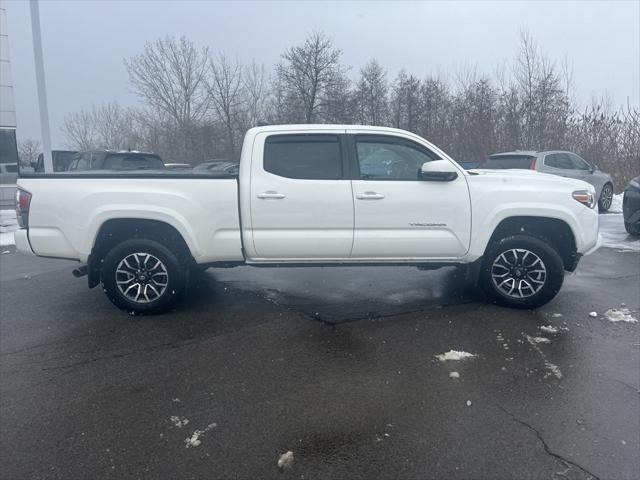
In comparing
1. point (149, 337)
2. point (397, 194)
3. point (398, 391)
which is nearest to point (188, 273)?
point (149, 337)

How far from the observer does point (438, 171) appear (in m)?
5.20

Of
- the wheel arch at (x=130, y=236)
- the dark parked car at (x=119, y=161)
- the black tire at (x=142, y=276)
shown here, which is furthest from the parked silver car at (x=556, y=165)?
the black tire at (x=142, y=276)

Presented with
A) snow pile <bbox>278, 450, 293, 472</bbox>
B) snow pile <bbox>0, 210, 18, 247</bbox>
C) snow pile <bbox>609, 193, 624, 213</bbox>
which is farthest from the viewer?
snow pile <bbox>609, 193, 624, 213</bbox>

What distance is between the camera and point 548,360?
4.22 metres

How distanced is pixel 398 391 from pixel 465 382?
54 cm

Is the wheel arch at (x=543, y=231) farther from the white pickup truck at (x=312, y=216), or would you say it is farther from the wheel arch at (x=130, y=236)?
the wheel arch at (x=130, y=236)

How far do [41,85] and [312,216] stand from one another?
11.2m

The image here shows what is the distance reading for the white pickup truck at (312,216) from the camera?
17.1 ft

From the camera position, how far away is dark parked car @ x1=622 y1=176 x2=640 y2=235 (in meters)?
10.1

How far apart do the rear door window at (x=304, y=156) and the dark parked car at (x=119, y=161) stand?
6.47 meters

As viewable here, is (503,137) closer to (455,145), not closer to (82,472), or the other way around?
(455,145)

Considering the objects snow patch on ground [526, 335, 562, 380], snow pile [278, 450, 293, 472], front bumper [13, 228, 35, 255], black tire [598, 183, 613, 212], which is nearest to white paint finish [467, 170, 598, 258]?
snow patch on ground [526, 335, 562, 380]

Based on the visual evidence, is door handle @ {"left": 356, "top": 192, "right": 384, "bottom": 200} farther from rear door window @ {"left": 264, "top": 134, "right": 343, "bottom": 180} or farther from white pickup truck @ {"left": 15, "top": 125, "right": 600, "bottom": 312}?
rear door window @ {"left": 264, "top": 134, "right": 343, "bottom": 180}

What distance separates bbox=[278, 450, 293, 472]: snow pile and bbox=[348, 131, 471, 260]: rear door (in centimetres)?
277
